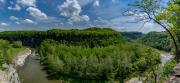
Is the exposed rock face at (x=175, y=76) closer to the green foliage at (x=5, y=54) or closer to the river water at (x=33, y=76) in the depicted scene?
the river water at (x=33, y=76)

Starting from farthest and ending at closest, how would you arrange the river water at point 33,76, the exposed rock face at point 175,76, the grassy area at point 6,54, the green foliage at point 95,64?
the grassy area at point 6,54 → the green foliage at point 95,64 → the river water at point 33,76 → the exposed rock face at point 175,76

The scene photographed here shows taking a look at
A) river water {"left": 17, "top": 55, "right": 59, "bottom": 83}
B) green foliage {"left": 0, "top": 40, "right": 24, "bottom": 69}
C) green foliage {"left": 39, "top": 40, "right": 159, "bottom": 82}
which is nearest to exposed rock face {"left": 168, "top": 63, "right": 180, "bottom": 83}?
green foliage {"left": 39, "top": 40, "right": 159, "bottom": 82}

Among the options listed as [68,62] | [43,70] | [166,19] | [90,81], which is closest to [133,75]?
[90,81]

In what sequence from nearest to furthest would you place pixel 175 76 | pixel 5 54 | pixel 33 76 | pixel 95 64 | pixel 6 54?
pixel 175 76 < pixel 95 64 < pixel 33 76 < pixel 5 54 < pixel 6 54

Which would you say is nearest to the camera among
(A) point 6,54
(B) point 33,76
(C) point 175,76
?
(C) point 175,76

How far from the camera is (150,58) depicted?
90.3ft

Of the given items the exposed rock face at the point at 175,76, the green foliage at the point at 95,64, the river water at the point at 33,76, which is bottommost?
the river water at the point at 33,76

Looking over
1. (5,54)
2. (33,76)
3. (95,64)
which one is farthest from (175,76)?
(5,54)

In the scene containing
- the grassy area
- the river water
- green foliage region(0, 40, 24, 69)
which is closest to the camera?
the river water

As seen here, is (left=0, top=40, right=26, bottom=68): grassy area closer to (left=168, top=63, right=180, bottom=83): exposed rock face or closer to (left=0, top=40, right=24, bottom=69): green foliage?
(left=0, top=40, right=24, bottom=69): green foliage

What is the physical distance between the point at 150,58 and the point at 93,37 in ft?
457

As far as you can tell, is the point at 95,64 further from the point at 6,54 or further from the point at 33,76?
the point at 6,54

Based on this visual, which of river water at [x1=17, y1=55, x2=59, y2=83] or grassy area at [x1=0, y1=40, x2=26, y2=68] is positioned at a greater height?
grassy area at [x1=0, y1=40, x2=26, y2=68]

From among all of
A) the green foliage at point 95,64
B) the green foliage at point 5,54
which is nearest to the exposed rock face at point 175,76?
the green foliage at point 95,64
